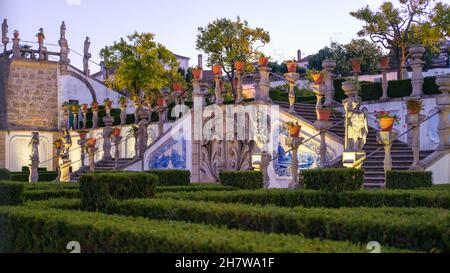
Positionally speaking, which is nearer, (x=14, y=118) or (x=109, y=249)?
(x=109, y=249)

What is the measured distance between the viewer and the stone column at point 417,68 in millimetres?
17797

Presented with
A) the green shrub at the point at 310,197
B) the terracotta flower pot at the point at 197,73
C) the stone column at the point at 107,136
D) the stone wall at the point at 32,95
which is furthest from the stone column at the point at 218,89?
the stone wall at the point at 32,95

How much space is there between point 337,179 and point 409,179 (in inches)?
71.0

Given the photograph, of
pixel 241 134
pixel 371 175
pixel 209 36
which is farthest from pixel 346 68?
pixel 371 175

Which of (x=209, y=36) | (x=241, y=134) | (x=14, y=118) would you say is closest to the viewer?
(x=241, y=134)

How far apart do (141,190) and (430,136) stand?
33.1 feet

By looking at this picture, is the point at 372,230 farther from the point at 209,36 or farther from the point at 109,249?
the point at 209,36

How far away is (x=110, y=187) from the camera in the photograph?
10.4 m

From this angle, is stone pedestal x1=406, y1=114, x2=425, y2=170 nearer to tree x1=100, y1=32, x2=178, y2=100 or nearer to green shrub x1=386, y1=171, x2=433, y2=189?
green shrub x1=386, y1=171, x2=433, y2=189

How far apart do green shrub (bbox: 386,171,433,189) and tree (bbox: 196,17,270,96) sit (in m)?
17.1

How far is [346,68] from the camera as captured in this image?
3641 cm

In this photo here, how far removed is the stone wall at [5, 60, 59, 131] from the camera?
119 ft

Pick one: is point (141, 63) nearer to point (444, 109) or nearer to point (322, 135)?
point (322, 135)

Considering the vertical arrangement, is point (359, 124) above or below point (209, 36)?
below
